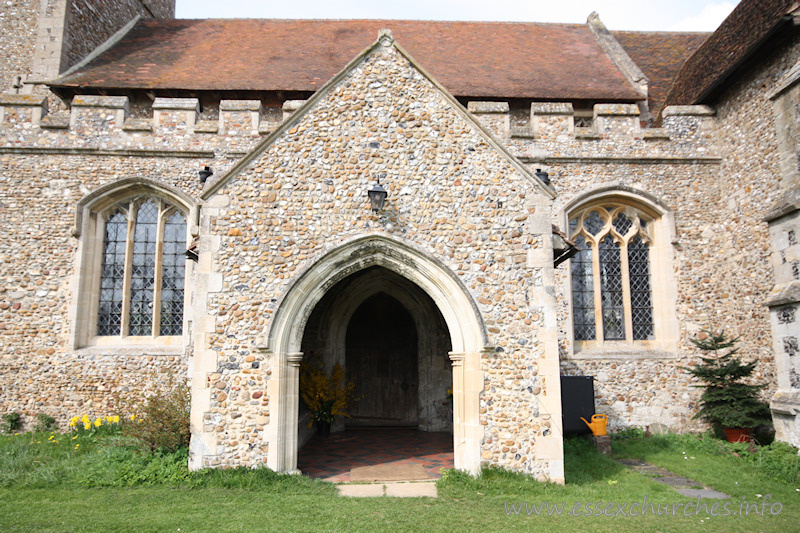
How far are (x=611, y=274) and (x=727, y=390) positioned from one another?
2881 millimetres

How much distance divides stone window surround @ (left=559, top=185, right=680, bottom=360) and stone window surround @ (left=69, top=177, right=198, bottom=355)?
24.1 ft

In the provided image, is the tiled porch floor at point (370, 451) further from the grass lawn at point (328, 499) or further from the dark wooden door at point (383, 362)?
the grass lawn at point (328, 499)

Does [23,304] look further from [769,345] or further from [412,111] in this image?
[769,345]

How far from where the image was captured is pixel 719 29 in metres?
11.4

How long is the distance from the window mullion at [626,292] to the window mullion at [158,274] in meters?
9.16

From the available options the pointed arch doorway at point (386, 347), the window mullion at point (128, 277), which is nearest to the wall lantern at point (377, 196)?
the pointed arch doorway at point (386, 347)

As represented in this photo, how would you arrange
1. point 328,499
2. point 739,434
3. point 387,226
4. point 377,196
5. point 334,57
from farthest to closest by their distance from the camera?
point 334,57
point 739,434
point 387,226
point 377,196
point 328,499

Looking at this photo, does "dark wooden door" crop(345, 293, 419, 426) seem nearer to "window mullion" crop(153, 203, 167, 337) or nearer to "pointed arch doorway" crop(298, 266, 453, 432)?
"pointed arch doorway" crop(298, 266, 453, 432)

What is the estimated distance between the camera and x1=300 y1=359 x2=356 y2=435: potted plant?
9.03m

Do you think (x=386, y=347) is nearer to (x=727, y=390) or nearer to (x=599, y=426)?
(x=599, y=426)

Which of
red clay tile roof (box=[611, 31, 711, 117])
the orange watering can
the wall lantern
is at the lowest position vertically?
the orange watering can

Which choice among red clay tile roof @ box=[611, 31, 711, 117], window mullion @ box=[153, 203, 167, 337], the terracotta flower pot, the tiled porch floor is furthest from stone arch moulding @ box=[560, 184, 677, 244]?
window mullion @ box=[153, 203, 167, 337]

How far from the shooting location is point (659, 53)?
1388 centimetres

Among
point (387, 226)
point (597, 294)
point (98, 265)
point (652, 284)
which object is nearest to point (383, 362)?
point (597, 294)
